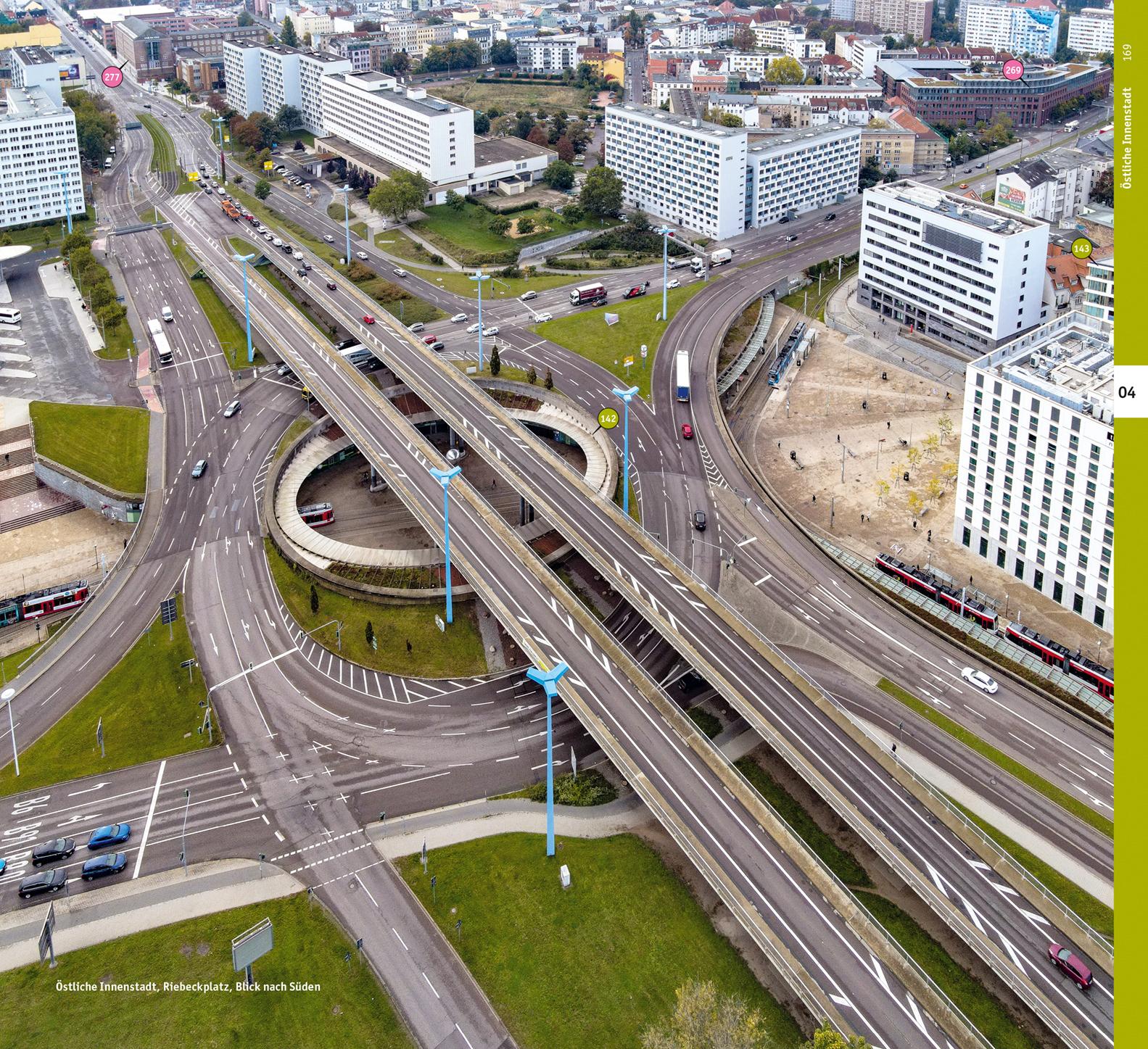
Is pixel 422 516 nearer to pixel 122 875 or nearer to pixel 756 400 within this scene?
pixel 122 875

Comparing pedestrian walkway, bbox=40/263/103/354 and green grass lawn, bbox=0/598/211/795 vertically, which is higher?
pedestrian walkway, bbox=40/263/103/354

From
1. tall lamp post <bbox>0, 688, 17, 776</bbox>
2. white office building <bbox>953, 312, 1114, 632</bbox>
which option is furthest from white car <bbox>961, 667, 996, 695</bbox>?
tall lamp post <bbox>0, 688, 17, 776</bbox>

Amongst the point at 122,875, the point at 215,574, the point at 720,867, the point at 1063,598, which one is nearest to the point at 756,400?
the point at 1063,598

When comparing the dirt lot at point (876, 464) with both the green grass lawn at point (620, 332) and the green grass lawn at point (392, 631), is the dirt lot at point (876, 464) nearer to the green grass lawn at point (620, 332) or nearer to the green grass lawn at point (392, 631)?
the green grass lawn at point (620, 332)

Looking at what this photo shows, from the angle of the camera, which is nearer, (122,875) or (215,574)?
(122,875)

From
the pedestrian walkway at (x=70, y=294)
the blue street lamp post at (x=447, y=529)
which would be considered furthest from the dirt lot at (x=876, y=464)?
the pedestrian walkway at (x=70, y=294)

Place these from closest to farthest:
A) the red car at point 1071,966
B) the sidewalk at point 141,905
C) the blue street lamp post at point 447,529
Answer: the red car at point 1071,966, the sidewalk at point 141,905, the blue street lamp post at point 447,529

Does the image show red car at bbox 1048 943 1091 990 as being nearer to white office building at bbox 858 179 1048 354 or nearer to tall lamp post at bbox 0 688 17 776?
tall lamp post at bbox 0 688 17 776
